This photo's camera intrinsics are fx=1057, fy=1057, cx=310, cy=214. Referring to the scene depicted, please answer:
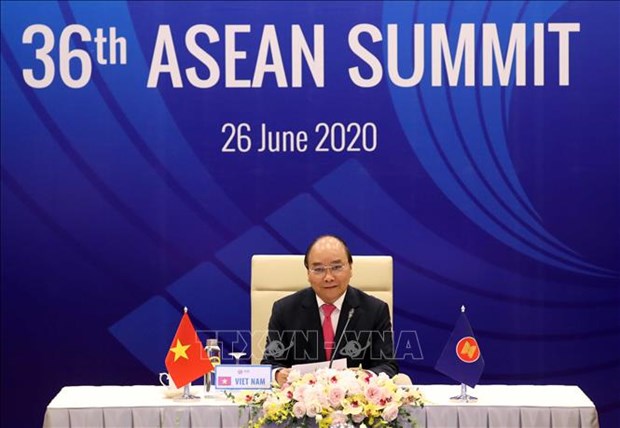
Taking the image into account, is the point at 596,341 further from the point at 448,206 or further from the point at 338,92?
the point at 338,92

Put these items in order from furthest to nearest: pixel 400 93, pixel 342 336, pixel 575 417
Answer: pixel 400 93 → pixel 342 336 → pixel 575 417

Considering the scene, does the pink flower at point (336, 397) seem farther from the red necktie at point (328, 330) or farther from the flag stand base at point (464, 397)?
the red necktie at point (328, 330)

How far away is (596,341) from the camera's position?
538 centimetres

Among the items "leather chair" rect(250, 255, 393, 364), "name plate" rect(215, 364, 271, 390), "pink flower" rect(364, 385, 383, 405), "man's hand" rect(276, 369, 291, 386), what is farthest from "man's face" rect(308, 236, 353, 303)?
"pink flower" rect(364, 385, 383, 405)

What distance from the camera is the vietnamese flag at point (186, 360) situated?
11.7 feet

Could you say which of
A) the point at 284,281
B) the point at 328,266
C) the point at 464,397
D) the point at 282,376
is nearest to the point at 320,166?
the point at 284,281

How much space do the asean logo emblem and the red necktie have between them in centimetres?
73

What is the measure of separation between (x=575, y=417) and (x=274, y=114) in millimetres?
2437

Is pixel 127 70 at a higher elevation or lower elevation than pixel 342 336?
higher

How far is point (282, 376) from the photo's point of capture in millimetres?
3605

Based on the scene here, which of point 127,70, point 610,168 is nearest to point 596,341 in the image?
point 610,168

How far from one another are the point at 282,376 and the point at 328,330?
0.68 m

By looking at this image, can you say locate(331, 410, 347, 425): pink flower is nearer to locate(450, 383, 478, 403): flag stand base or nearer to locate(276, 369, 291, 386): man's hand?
locate(276, 369, 291, 386): man's hand

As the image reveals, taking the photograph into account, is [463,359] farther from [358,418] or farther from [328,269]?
[328,269]
